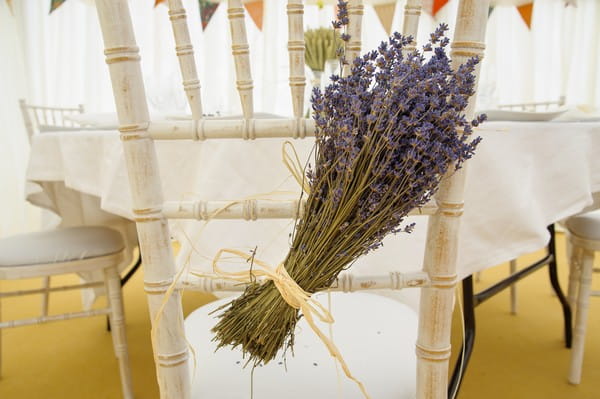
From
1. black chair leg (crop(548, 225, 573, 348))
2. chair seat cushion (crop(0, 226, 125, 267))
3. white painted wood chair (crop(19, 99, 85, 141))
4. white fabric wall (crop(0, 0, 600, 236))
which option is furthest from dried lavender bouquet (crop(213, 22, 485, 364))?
white fabric wall (crop(0, 0, 600, 236))

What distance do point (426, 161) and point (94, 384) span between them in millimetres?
1492

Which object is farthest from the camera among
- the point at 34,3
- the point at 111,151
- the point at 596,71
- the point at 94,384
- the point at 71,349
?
the point at 596,71

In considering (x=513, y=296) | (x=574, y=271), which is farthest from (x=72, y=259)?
(x=513, y=296)

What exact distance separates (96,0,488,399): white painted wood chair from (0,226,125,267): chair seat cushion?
79cm

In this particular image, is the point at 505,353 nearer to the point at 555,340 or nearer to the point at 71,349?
the point at 555,340

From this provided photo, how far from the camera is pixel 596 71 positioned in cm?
317

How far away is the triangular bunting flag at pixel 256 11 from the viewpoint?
3386mm

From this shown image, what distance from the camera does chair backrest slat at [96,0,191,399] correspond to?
46 centimetres

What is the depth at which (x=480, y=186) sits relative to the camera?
768mm

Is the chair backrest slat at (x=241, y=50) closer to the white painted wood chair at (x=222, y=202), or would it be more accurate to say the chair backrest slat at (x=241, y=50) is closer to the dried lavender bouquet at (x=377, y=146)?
the white painted wood chair at (x=222, y=202)

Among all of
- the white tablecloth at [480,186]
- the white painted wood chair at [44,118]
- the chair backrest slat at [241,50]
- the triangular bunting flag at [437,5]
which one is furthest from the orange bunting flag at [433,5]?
the chair backrest slat at [241,50]

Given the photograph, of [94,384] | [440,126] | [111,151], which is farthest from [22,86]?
[440,126]

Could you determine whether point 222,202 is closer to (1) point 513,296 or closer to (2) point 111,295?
(2) point 111,295

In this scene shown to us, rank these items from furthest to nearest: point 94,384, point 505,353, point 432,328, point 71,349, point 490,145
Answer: point 71,349, point 505,353, point 94,384, point 490,145, point 432,328
